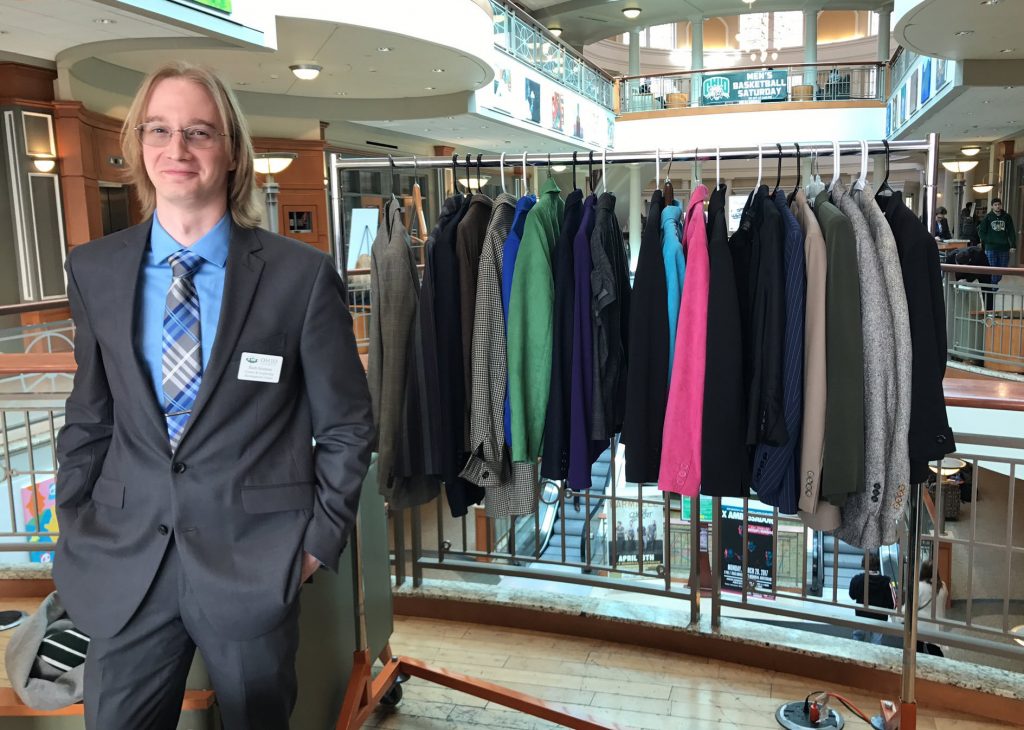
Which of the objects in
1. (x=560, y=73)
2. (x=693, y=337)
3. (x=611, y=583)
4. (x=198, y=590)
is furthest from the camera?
(x=560, y=73)

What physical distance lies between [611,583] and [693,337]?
1.25 metres

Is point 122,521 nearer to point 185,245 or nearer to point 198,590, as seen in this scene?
point 198,590

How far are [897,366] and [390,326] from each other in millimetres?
1487

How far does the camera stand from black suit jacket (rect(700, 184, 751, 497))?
7.04ft

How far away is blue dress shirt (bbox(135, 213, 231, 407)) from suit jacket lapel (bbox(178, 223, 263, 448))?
0.13ft

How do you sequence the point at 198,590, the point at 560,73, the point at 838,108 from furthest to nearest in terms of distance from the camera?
the point at 838,108, the point at 560,73, the point at 198,590

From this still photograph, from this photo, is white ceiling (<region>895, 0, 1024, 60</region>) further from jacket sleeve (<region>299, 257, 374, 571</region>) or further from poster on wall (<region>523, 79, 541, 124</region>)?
jacket sleeve (<region>299, 257, 374, 571</region>)

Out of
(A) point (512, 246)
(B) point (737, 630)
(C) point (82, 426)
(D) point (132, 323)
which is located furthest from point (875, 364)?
(C) point (82, 426)

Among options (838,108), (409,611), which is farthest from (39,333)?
(838,108)

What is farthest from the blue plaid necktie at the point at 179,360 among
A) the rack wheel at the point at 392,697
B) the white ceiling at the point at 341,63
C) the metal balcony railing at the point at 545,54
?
the metal balcony railing at the point at 545,54

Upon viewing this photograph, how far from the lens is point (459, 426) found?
8.43 feet

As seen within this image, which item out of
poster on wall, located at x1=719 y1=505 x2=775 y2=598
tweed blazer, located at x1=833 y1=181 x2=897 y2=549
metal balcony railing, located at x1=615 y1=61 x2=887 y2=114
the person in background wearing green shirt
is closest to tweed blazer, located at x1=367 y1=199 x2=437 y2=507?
tweed blazer, located at x1=833 y1=181 x2=897 y2=549

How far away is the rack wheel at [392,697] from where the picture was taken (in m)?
2.55

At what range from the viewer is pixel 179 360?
4.91 feet
